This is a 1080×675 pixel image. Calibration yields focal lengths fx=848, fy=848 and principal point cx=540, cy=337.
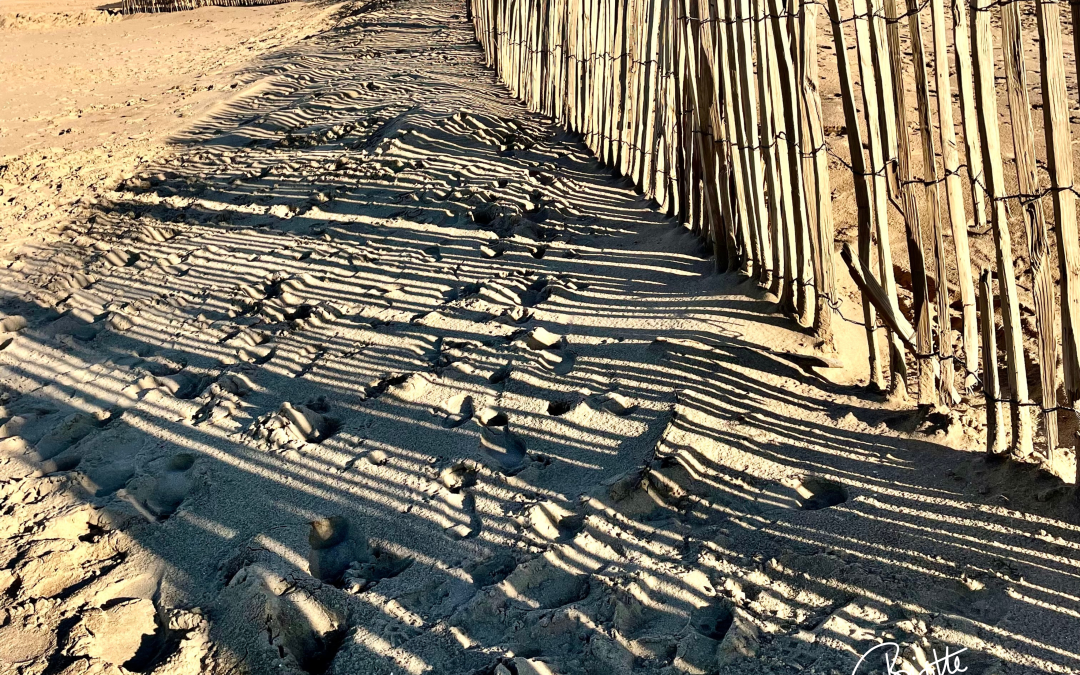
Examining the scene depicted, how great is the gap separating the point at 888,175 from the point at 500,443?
1.31 meters

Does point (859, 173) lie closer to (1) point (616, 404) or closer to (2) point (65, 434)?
(1) point (616, 404)

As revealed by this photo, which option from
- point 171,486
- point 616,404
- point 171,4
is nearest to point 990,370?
point 616,404

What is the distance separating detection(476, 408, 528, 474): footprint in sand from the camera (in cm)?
245

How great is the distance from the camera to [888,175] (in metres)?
2.24

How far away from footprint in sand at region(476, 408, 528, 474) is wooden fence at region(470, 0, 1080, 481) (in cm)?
100

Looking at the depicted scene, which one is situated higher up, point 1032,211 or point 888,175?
point 888,175

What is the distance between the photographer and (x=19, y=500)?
2.43 meters

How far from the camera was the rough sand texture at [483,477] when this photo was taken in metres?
1.86

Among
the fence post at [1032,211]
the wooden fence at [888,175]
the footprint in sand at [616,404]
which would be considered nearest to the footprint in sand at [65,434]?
the footprint in sand at [616,404]

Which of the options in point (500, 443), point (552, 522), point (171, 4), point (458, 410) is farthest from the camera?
point (171, 4)

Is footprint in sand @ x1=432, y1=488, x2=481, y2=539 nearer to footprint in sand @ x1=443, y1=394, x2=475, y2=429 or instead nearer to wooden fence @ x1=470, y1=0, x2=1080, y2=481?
footprint in sand @ x1=443, y1=394, x2=475, y2=429

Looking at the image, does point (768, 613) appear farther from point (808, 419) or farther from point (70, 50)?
point (70, 50)

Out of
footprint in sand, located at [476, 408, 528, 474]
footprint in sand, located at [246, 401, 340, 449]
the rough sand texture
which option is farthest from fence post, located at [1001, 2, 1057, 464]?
footprint in sand, located at [246, 401, 340, 449]

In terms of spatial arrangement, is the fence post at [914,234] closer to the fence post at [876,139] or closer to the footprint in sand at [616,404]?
the fence post at [876,139]
